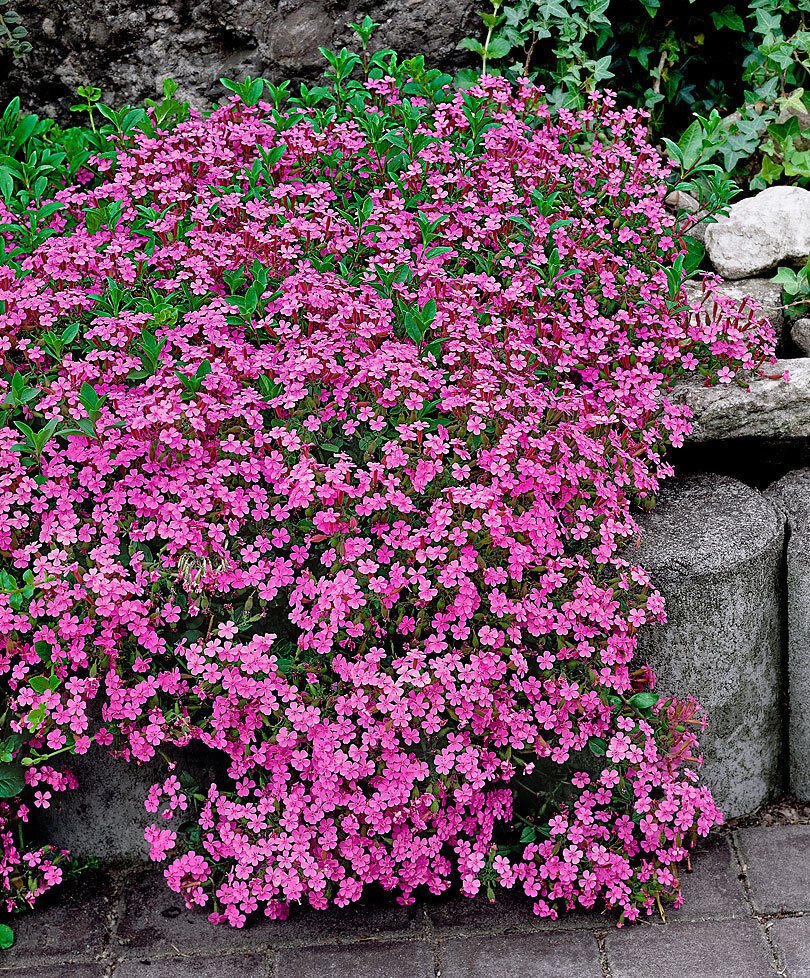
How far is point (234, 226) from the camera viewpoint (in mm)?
3041

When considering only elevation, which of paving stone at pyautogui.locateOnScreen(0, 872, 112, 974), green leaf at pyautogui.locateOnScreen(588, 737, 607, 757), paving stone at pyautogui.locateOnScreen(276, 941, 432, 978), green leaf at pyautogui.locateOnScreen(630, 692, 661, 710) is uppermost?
green leaf at pyautogui.locateOnScreen(630, 692, 661, 710)

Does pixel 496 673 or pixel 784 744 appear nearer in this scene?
pixel 496 673

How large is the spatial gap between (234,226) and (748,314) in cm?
151

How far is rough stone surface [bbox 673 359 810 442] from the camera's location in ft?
9.56

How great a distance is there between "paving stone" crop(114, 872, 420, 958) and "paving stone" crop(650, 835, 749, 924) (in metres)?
0.63

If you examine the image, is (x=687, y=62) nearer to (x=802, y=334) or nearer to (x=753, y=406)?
(x=802, y=334)

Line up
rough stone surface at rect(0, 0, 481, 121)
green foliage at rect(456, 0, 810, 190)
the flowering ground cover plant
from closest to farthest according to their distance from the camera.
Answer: the flowering ground cover plant < green foliage at rect(456, 0, 810, 190) < rough stone surface at rect(0, 0, 481, 121)

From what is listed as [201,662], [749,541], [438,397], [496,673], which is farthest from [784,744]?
[201,662]

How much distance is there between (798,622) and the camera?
2754 mm

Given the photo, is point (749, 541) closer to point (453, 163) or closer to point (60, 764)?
point (453, 163)

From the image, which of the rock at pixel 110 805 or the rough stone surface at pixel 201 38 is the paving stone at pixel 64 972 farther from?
the rough stone surface at pixel 201 38

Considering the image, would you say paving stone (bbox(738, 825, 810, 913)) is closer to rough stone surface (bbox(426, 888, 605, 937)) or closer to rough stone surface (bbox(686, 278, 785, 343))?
rough stone surface (bbox(426, 888, 605, 937))

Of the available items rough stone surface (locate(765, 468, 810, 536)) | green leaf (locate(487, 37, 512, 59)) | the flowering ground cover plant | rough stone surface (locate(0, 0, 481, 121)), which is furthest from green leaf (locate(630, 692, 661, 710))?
rough stone surface (locate(0, 0, 481, 121))

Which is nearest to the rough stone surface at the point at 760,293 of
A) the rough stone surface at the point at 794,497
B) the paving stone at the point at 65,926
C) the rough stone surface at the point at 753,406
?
the rough stone surface at the point at 753,406
